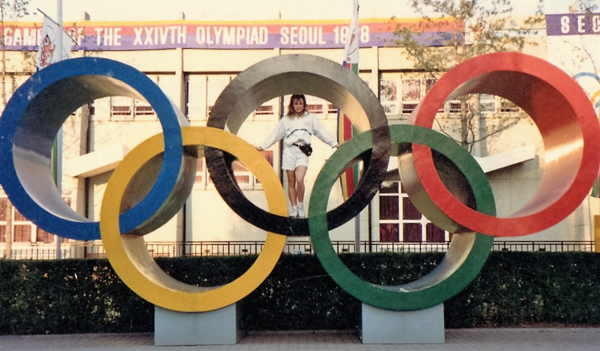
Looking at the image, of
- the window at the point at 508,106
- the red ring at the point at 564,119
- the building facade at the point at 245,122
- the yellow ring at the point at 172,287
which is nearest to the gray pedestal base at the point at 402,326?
the red ring at the point at 564,119

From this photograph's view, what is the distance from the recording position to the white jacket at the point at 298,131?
1055 centimetres

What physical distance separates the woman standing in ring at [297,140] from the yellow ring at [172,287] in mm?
744

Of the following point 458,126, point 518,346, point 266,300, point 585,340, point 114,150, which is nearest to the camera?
point 518,346

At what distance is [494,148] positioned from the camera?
2400 cm

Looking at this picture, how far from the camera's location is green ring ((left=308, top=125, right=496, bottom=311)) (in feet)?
31.7

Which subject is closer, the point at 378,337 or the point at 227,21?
the point at 378,337

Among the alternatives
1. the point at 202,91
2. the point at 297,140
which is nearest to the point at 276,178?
the point at 297,140

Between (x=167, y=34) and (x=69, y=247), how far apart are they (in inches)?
360

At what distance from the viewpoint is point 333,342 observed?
33.0ft

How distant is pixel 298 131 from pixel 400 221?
47.6ft

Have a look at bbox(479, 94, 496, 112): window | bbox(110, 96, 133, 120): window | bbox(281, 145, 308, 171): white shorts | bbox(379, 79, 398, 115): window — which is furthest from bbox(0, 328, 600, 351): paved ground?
bbox(110, 96, 133, 120): window

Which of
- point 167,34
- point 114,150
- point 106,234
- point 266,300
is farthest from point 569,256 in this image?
point 167,34

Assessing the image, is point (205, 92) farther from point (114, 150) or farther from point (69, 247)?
point (69, 247)

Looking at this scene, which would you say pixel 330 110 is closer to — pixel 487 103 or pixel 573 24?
pixel 487 103
